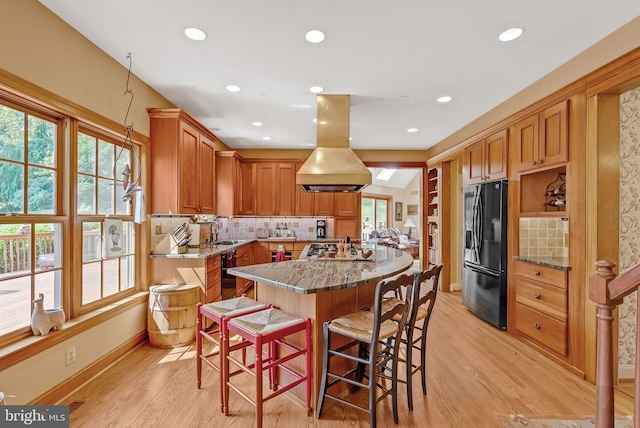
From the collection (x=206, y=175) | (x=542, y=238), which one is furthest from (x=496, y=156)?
(x=206, y=175)

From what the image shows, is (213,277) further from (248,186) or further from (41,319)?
(248,186)

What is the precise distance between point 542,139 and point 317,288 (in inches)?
109

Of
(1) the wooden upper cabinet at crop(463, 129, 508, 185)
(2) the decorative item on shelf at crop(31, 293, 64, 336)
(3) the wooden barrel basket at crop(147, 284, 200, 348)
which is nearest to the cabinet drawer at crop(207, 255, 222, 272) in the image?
(3) the wooden barrel basket at crop(147, 284, 200, 348)

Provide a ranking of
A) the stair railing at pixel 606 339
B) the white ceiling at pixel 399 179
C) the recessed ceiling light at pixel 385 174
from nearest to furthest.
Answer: the stair railing at pixel 606 339 < the recessed ceiling light at pixel 385 174 < the white ceiling at pixel 399 179

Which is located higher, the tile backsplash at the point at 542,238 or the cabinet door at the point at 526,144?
the cabinet door at the point at 526,144

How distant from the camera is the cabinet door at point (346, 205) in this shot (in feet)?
19.3

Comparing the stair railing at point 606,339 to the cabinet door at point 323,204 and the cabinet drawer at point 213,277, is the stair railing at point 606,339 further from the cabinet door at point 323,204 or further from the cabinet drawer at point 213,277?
the cabinet door at point 323,204

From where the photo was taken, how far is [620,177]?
94.8 inches

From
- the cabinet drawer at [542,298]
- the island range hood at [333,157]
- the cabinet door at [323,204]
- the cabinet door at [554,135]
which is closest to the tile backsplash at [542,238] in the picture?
the cabinet drawer at [542,298]

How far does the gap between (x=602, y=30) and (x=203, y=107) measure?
3.90m

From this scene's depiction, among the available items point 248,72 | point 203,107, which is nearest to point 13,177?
point 248,72

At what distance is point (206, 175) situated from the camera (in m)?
4.11

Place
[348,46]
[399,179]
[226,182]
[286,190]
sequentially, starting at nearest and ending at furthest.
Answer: [348,46] → [226,182] → [286,190] → [399,179]

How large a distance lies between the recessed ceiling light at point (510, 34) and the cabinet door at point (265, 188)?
4324 mm
